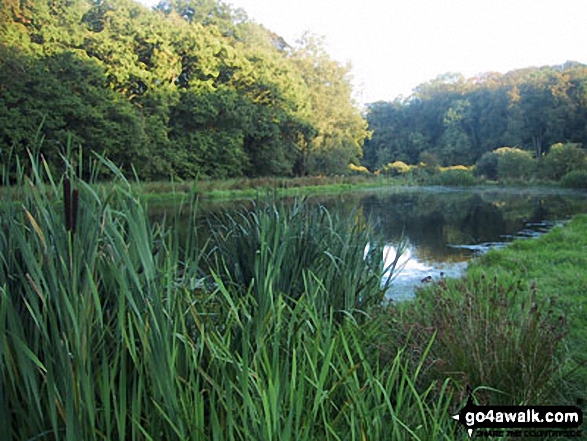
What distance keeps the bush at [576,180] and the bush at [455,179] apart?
613 cm

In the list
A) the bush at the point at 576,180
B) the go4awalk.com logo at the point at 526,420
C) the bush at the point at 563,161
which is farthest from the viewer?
the bush at the point at 563,161

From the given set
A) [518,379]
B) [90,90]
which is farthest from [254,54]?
[518,379]

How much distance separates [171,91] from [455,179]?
1836 centimetres

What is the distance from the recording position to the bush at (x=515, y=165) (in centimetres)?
3151

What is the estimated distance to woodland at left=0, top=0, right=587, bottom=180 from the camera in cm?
1794

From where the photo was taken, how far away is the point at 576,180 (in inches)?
958

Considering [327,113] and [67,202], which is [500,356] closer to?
[67,202]

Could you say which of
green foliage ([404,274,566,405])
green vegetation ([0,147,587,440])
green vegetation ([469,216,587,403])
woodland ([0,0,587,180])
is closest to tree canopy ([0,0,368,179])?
woodland ([0,0,587,180])

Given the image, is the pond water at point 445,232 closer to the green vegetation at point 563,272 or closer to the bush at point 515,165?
the green vegetation at point 563,272


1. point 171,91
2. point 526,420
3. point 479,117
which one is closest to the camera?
→ point 526,420

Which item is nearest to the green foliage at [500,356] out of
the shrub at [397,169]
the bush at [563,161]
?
the bush at [563,161]

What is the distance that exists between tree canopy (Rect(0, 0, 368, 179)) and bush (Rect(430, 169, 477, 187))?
6.30 metres

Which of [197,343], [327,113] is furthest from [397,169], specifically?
[197,343]

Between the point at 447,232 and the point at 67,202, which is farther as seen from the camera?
the point at 447,232
